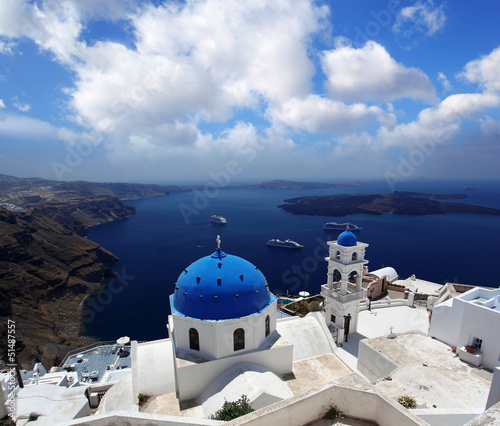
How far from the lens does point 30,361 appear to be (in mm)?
30594

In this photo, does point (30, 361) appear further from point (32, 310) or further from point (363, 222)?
point (363, 222)

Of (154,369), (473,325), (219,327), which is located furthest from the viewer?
(473,325)

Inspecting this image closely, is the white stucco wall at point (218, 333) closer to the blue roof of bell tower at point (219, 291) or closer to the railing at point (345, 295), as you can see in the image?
the blue roof of bell tower at point (219, 291)

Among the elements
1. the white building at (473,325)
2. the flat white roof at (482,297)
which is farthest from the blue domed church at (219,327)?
the flat white roof at (482,297)

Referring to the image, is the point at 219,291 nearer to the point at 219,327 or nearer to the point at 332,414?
the point at 219,327

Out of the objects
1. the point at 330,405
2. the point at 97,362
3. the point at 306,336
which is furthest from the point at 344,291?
the point at 97,362

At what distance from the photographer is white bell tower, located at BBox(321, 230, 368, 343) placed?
1948cm

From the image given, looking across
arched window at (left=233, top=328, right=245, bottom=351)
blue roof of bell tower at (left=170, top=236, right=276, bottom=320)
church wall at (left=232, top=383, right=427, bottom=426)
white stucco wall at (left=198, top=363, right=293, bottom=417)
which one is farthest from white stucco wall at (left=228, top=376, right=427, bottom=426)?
arched window at (left=233, top=328, right=245, bottom=351)

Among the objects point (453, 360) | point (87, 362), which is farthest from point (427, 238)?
point (87, 362)

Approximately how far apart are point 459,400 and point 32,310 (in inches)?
2015

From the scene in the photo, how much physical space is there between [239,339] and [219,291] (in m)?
2.41

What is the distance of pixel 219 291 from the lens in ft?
41.8

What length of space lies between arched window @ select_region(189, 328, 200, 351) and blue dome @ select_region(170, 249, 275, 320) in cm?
75

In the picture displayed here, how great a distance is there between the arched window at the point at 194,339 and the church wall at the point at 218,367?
92 cm
